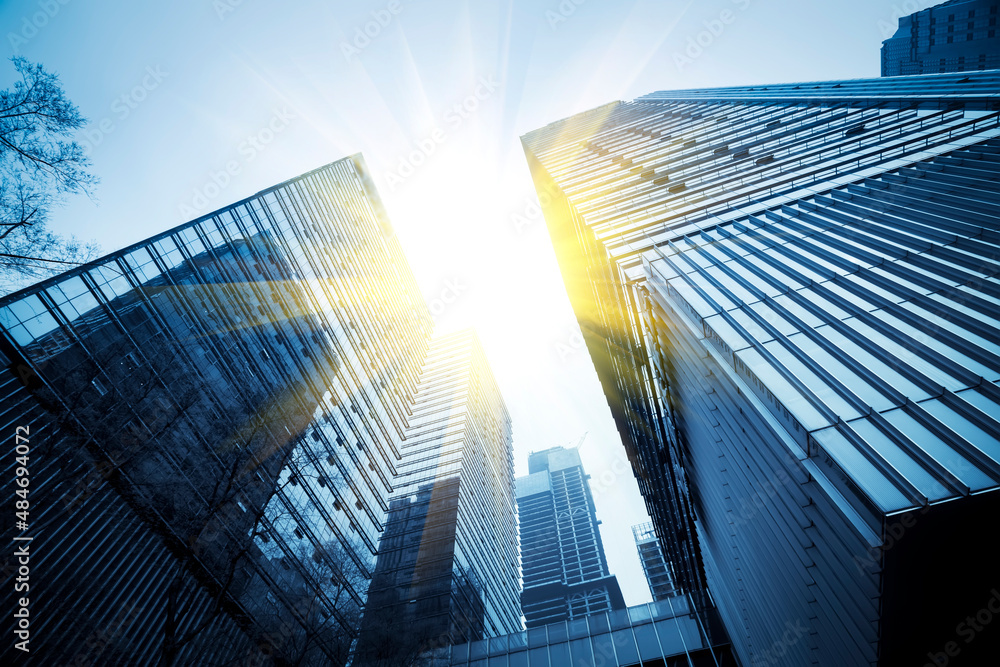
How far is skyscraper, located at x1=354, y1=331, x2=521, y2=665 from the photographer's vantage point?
3125 cm

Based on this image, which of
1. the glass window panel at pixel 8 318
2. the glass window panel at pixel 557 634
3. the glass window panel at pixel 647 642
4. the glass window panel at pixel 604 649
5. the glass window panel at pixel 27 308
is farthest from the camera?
the glass window panel at pixel 557 634

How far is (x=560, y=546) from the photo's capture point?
118 meters

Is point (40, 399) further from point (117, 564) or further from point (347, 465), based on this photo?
point (347, 465)

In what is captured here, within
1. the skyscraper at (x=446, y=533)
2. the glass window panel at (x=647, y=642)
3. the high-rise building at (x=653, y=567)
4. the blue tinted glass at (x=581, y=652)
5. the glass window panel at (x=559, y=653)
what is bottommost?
the high-rise building at (x=653, y=567)

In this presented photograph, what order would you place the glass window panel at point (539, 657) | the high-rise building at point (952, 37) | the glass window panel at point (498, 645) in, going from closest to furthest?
the glass window panel at point (539, 657) < the glass window panel at point (498, 645) < the high-rise building at point (952, 37)

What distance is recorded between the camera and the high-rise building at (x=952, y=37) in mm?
57219

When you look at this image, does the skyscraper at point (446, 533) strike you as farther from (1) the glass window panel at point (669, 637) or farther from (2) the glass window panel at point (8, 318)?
(2) the glass window panel at point (8, 318)

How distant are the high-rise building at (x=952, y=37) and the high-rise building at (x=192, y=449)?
78008mm

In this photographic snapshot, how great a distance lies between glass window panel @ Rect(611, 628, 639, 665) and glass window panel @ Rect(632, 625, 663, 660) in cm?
28

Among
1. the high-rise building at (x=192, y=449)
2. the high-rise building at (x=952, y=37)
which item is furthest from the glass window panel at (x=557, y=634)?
the high-rise building at (x=952, y=37)

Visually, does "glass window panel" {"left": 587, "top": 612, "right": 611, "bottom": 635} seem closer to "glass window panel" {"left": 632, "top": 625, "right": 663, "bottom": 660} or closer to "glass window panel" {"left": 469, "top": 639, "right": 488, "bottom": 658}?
"glass window panel" {"left": 632, "top": 625, "right": 663, "bottom": 660}

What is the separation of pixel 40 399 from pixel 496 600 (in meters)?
44.7

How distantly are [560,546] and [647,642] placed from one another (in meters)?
106

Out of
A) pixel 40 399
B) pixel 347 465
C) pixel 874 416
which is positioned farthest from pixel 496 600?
pixel 874 416
